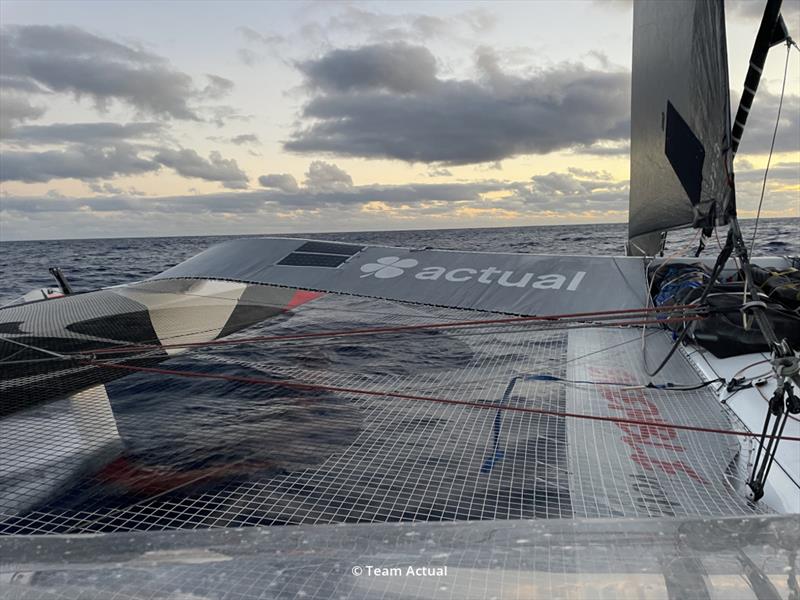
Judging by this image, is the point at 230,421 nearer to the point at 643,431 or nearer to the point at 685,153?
the point at 643,431

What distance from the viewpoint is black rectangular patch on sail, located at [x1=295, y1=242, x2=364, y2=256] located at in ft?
16.7

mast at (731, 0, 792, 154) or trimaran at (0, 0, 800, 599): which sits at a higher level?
mast at (731, 0, 792, 154)

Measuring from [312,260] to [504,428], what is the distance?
2416 mm

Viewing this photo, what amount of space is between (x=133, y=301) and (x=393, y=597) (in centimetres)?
686

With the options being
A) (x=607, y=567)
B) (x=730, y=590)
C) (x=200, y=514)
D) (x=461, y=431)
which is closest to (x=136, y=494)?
(x=200, y=514)

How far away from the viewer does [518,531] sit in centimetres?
123

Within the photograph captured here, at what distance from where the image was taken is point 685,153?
3.33 meters

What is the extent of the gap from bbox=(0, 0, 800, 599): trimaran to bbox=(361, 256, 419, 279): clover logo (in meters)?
0.02

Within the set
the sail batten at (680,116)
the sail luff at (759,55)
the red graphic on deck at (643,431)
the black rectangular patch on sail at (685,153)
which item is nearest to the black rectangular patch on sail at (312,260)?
the red graphic on deck at (643,431)

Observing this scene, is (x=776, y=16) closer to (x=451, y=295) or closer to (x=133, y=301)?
(x=451, y=295)

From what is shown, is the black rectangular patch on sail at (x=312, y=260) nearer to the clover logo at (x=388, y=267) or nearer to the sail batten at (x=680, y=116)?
the clover logo at (x=388, y=267)

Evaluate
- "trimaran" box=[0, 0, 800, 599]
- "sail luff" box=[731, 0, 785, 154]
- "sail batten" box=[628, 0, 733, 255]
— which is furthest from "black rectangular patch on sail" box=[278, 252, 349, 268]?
"sail luff" box=[731, 0, 785, 154]

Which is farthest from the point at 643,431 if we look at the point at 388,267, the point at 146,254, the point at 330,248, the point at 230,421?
the point at 146,254

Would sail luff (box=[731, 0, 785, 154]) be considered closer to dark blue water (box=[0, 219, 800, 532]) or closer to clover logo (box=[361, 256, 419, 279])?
dark blue water (box=[0, 219, 800, 532])
